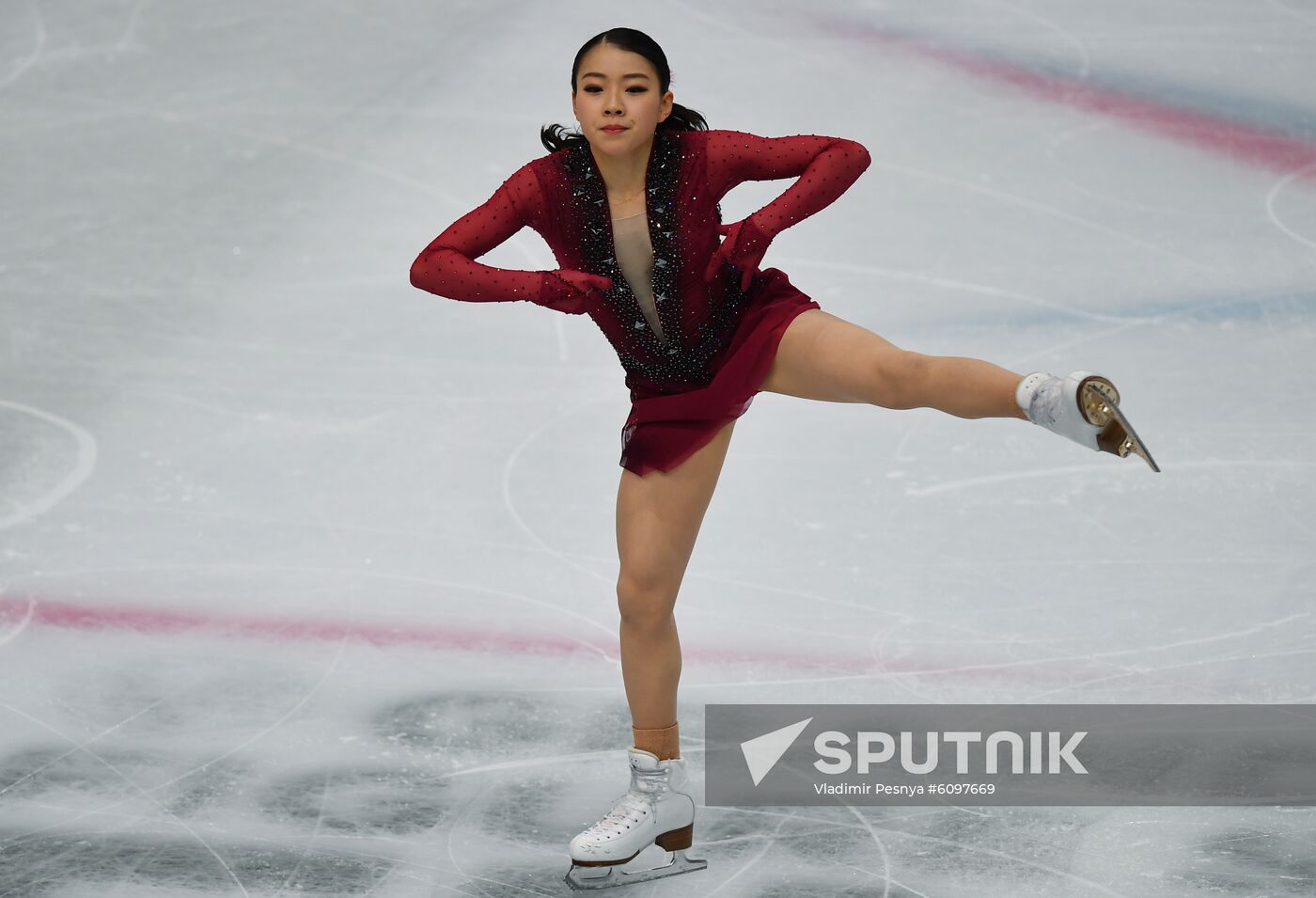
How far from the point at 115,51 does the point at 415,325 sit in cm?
223

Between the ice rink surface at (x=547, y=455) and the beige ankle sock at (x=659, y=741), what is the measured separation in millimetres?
208

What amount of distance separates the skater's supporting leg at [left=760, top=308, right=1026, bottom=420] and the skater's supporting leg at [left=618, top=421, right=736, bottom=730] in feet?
0.78

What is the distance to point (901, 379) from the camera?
319cm

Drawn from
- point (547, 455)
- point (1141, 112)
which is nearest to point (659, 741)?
point (547, 455)

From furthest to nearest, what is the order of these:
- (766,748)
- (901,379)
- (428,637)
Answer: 1. (428,637)
2. (766,748)
3. (901,379)

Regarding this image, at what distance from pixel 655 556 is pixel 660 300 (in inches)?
20.0

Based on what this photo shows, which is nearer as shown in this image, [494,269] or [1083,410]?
[1083,410]

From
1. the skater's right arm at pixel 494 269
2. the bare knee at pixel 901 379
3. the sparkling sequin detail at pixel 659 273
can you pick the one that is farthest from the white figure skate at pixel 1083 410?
the skater's right arm at pixel 494 269

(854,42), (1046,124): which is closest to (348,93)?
(854,42)

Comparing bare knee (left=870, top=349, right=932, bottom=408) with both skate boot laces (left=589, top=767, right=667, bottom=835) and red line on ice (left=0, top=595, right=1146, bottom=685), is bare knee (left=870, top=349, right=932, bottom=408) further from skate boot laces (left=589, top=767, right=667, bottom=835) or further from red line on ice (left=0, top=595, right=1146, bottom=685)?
red line on ice (left=0, top=595, right=1146, bottom=685)

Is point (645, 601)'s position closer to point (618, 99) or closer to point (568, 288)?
point (568, 288)

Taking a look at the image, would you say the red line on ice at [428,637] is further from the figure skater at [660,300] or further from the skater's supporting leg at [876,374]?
the skater's supporting leg at [876,374]

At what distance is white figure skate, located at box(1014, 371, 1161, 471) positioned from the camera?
2973 millimetres

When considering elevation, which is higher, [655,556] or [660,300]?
[660,300]
